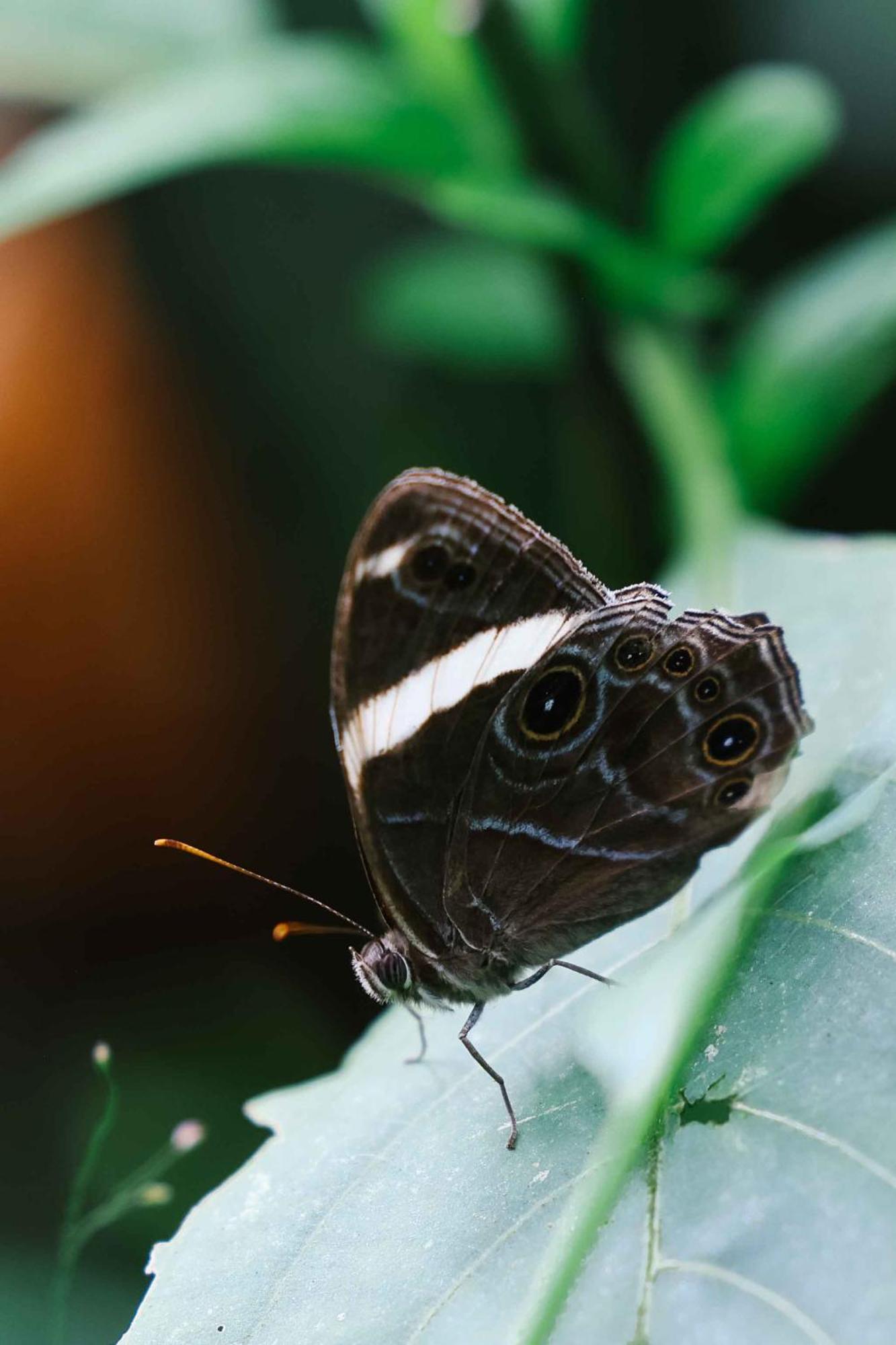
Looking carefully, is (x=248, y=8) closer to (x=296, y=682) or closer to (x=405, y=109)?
(x=405, y=109)

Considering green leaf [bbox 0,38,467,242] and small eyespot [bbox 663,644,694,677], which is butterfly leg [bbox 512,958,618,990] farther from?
green leaf [bbox 0,38,467,242]

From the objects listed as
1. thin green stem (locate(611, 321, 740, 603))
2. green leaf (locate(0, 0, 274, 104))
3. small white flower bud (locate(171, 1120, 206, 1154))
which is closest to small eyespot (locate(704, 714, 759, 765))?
thin green stem (locate(611, 321, 740, 603))

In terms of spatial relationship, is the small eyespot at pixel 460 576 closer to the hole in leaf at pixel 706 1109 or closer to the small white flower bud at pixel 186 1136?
the hole in leaf at pixel 706 1109

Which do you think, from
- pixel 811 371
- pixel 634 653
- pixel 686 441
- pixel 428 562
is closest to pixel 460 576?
pixel 428 562

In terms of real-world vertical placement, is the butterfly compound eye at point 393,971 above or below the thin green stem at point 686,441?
below

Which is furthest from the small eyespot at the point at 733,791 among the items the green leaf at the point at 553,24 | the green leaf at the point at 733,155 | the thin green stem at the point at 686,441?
the green leaf at the point at 553,24

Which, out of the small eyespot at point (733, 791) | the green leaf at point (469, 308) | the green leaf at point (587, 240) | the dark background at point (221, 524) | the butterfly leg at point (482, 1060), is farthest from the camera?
the green leaf at point (469, 308)

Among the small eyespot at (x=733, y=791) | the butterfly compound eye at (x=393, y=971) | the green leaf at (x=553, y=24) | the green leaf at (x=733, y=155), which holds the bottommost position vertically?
the butterfly compound eye at (x=393, y=971)

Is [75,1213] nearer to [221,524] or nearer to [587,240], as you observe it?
[221,524]
